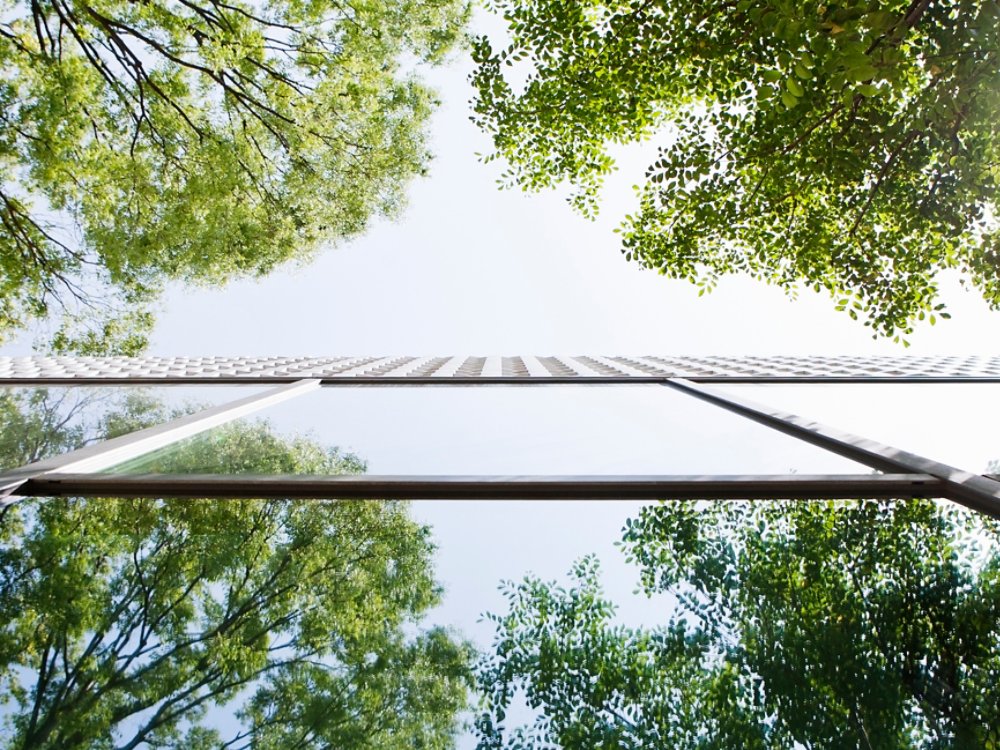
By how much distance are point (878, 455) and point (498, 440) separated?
5.78 feet

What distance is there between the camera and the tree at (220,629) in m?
1.67

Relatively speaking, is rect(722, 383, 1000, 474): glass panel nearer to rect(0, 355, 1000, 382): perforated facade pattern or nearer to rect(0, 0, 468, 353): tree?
rect(0, 355, 1000, 382): perforated facade pattern

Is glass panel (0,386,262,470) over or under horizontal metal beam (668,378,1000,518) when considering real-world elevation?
over

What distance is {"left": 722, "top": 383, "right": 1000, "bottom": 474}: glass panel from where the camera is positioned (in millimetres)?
2740

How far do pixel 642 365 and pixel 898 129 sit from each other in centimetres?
344

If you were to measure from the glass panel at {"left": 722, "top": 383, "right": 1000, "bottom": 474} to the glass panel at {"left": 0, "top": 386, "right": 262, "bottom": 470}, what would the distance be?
147 inches

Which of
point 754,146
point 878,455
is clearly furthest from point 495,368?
point 878,455

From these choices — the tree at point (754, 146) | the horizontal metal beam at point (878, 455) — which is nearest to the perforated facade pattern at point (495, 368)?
the tree at point (754, 146)

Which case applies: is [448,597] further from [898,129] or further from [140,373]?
[898,129]

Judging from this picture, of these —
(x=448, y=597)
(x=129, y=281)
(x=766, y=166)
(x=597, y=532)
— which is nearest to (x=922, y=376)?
(x=766, y=166)

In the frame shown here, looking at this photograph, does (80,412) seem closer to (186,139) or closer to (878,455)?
(878,455)

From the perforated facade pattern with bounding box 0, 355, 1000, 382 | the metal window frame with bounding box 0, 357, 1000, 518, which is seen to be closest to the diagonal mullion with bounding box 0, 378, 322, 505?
the metal window frame with bounding box 0, 357, 1000, 518

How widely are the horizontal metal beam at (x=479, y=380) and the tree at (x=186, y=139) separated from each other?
721cm

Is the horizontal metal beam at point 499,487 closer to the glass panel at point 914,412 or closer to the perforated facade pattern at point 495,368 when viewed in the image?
the glass panel at point 914,412
